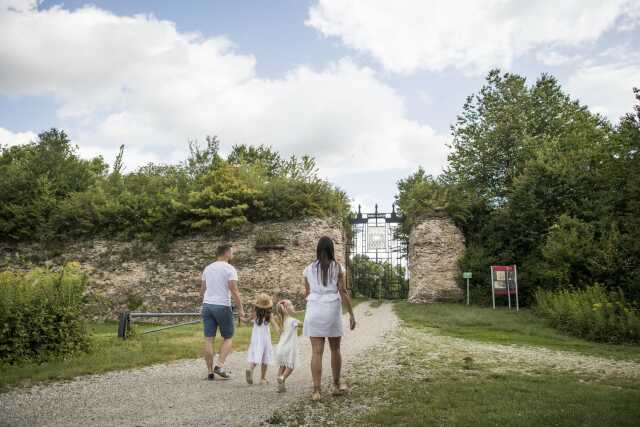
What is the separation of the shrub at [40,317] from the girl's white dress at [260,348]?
11.9 feet

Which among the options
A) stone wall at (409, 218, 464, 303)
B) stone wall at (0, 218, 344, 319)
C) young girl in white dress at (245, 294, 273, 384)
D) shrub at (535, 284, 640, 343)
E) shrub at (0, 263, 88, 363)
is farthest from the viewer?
stone wall at (409, 218, 464, 303)

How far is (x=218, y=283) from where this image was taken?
5.96 meters

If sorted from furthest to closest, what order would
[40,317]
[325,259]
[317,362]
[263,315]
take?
[40,317] → [263,315] → [325,259] → [317,362]

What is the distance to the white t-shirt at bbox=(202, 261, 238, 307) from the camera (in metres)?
5.95

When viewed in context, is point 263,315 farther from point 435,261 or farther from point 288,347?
point 435,261

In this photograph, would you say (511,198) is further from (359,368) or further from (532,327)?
(359,368)

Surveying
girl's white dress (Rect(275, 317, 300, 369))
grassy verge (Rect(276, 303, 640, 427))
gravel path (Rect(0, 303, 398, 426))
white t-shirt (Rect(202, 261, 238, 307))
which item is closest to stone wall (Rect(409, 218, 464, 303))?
grassy verge (Rect(276, 303, 640, 427))

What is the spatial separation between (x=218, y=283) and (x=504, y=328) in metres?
8.20

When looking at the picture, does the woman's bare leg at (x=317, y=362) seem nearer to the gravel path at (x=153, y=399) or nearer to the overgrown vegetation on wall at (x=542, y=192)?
the gravel path at (x=153, y=399)

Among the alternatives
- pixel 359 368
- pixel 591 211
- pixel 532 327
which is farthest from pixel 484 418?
pixel 591 211

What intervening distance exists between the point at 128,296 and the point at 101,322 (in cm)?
139

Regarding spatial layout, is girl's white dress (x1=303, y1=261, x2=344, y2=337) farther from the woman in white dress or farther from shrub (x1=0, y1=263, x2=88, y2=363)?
shrub (x1=0, y1=263, x2=88, y2=363)

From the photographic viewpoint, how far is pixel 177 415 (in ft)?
13.7

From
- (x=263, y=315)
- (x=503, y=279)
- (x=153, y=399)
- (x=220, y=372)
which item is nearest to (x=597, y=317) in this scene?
(x=503, y=279)
